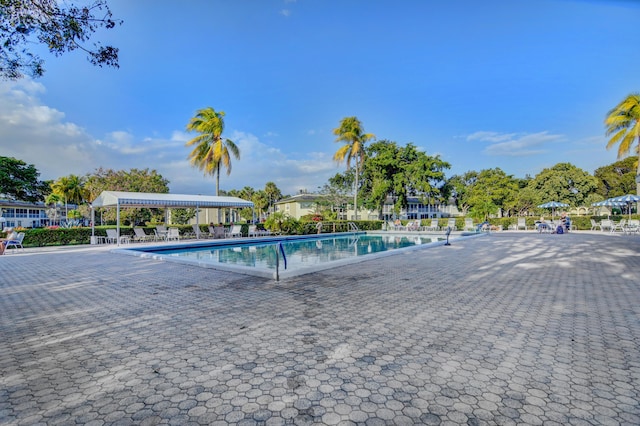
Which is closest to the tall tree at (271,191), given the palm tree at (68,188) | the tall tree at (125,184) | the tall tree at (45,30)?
the palm tree at (68,188)

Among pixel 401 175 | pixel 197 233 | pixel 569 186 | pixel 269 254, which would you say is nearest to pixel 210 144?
pixel 197 233

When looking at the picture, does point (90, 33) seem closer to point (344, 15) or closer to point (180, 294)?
point (180, 294)

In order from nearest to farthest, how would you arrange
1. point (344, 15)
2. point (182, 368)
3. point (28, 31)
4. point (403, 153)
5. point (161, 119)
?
point (182, 368) < point (28, 31) < point (344, 15) < point (161, 119) < point (403, 153)

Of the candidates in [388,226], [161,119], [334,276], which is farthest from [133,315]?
[388,226]

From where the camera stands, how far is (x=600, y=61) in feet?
51.2

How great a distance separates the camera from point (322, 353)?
3.08m

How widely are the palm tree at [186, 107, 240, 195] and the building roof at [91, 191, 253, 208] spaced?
452 cm

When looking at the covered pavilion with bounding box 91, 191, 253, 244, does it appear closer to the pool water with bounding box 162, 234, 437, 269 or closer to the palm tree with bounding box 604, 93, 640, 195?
the pool water with bounding box 162, 234, 437, 269

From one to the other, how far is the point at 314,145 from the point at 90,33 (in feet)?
92.5

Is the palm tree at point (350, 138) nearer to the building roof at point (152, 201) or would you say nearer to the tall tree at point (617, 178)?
the building roof at point (152, 201)

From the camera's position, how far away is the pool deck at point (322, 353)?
2.14 metres

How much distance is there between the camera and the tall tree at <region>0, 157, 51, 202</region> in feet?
83.9

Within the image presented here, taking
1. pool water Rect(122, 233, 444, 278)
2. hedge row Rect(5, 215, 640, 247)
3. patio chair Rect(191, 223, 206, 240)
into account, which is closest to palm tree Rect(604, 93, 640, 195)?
hedge row Rect(5, 215, 640, 247)

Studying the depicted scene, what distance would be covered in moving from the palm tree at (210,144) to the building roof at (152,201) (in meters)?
4.52
